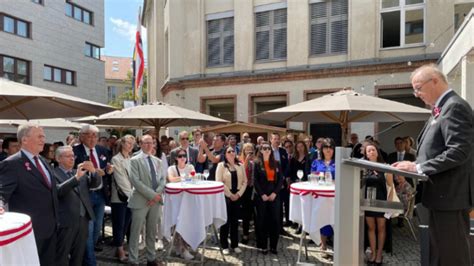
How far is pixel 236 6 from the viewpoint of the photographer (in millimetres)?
19047

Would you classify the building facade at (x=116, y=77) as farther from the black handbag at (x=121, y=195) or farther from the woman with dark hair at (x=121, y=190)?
the black handbag at (x=121, y=195)

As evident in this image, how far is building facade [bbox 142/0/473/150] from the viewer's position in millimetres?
15852

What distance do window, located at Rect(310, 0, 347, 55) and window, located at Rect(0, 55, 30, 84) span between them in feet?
65.6

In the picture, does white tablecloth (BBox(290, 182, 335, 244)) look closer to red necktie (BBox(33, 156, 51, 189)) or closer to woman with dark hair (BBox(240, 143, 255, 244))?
woman with dark hair (BBox(240, 143, 255, 244))

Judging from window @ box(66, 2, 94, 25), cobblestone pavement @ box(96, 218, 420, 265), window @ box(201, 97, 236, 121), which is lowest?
cobblestone pavement @ box(96, 218, 420, 265)

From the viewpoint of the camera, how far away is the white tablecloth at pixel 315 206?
5.55 meters

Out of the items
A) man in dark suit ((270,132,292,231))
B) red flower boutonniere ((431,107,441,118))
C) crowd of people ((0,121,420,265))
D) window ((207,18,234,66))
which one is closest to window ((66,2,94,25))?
window ((207,18,234,66))

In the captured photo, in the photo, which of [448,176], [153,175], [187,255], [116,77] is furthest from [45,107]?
[116,77]

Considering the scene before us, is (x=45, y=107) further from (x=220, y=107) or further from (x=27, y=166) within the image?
(x=220, y=107)

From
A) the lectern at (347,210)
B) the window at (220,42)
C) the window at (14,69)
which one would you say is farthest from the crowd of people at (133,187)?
the window at (14,69)

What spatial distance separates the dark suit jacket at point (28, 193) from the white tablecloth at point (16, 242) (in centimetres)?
36

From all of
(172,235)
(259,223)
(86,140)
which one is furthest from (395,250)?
(86,140)

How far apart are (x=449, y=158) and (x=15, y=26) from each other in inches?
1160

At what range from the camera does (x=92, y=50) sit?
33.7m
